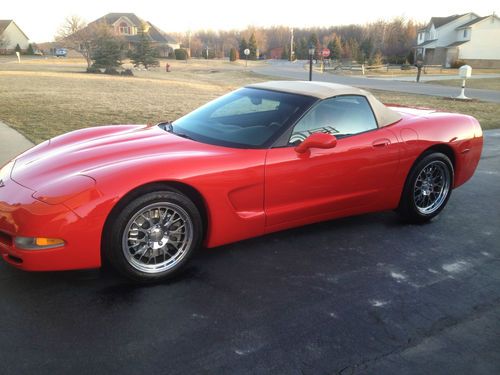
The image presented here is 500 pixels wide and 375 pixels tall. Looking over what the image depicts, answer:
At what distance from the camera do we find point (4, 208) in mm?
3016

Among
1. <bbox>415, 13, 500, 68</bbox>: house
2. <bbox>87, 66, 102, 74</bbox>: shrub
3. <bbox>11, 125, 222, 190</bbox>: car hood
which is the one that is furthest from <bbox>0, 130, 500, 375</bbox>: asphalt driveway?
<bbox>415, 13, 500, 68</bbox>: house

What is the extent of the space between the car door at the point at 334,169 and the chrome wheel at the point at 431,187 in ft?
1.34

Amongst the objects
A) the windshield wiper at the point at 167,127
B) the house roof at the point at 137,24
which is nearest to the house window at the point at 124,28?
the house roof at the point at 137,24

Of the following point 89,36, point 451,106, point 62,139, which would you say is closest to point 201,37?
point 89,36

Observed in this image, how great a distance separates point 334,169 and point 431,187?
4.67 ft

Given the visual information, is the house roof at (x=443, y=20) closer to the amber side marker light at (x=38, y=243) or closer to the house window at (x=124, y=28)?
the house window at (x=124, y=28)

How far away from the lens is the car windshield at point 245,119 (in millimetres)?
3801

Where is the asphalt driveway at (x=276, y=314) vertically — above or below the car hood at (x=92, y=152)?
below

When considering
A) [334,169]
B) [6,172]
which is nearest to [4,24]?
[6,172]

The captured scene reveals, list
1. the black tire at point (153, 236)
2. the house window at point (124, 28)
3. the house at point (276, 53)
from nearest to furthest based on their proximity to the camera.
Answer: the black tire at point (153, 236), the house window at point (124, 28), the house at point (276, 53)

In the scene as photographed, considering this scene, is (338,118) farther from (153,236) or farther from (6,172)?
(6,172)

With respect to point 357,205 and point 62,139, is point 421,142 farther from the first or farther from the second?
point 62,139

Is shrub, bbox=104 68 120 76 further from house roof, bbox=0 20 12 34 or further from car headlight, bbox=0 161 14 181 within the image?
house roof, bbox=0 20 12 34

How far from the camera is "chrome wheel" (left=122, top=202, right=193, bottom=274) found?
318cm
